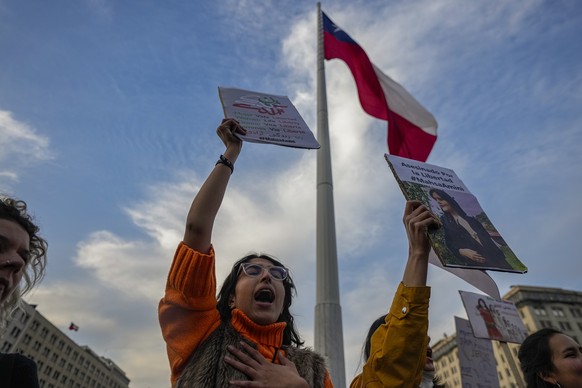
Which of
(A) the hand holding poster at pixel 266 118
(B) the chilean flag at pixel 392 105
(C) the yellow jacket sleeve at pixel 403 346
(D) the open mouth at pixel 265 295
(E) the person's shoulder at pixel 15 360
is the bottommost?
(E) the person's shoulder at pixel 15 360

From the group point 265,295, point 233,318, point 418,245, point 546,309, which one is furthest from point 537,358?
point 546,309

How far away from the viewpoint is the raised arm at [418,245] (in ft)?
6.07

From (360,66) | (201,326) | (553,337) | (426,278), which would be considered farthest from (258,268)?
(360,66)

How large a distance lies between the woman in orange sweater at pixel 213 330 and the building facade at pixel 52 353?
60.4 meters

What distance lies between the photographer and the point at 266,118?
2.51m

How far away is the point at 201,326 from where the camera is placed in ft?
6.01

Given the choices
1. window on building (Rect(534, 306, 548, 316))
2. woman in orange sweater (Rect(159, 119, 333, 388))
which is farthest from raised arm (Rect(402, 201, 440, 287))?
window on building (Rect(534, 306, 548, 316))

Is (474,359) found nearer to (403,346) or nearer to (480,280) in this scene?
(480,280)

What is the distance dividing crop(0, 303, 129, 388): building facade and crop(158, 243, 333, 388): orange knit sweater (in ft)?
198

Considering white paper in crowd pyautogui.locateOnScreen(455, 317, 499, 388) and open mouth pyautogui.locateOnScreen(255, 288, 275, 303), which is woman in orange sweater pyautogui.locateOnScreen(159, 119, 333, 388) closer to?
open mouth pyautogui.locateOnScreen(255, 288, 275, 303)

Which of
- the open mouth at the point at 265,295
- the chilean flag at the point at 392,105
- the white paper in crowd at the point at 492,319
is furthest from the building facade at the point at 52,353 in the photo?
the open mouth at the point at 265,295

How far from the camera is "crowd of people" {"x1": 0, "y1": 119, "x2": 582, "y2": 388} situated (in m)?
1.70

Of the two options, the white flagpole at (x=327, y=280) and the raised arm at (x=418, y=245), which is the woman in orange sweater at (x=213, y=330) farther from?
the white flagpole at (x=327, y=280)

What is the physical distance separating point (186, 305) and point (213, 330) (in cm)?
22
